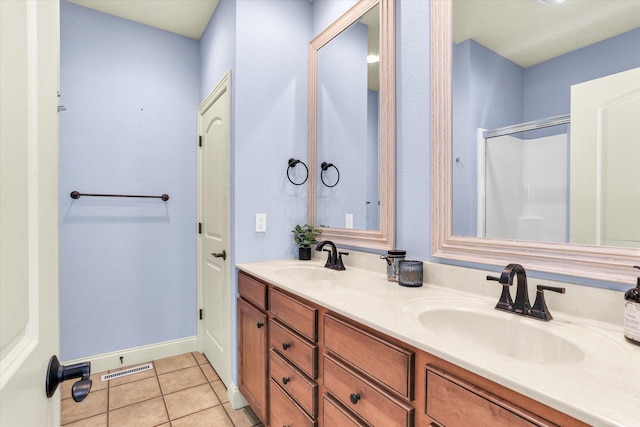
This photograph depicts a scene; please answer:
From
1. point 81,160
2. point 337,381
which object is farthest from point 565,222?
point 81,160

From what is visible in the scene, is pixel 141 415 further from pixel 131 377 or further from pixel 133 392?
pixel 131 377

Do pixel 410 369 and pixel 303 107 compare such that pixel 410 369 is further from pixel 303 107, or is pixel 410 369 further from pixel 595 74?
pixel 303 107

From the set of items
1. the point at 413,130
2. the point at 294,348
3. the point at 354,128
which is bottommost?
the point at 294,348

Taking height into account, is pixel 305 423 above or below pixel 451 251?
below

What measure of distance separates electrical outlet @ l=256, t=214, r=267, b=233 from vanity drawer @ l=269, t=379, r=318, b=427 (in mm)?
894

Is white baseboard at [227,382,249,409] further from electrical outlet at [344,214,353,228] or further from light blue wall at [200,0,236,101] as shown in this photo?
light blue wall at [200,0,236,101]

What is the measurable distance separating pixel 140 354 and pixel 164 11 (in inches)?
106

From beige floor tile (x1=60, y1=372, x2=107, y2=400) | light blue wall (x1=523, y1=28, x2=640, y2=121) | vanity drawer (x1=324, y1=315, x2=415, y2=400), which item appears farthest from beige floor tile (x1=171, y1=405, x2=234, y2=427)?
light blue wall (x1=523, y1=28, x2=640, y2=121)

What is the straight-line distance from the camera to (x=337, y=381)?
1.12 meters

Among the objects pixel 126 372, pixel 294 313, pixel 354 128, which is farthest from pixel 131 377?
pixel 354 128

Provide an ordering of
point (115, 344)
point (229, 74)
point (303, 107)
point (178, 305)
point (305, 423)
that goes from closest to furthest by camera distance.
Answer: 1. point (305, 423)
2. point (229, 74)
3. point (303, 107)
4. point (115, 344)
5. point (178, 305)

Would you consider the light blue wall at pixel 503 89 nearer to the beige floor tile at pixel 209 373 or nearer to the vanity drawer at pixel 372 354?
the vanity drawer at pixel 372 354

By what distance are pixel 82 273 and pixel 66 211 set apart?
472mm

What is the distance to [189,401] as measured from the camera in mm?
2088
